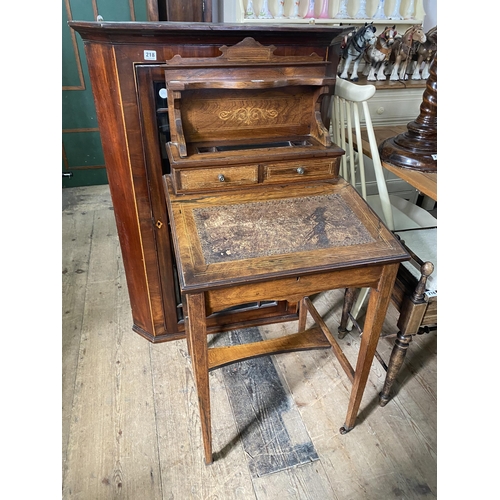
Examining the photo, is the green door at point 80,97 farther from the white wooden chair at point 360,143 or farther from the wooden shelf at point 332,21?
the white wooden chair at point 360,143

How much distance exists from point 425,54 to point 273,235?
205 centimetres

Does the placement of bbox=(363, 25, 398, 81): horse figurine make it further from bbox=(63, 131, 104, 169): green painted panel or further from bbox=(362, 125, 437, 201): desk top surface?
bbox=(63, 131, 104, 169): green painted panel

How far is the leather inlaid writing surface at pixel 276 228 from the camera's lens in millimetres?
996

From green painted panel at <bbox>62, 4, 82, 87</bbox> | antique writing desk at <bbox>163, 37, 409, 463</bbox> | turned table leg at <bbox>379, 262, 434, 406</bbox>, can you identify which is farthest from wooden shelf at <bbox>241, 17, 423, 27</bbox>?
turned table leg at <bbox>379, 262, 434, 406</bbox>

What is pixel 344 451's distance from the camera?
55.3 inches

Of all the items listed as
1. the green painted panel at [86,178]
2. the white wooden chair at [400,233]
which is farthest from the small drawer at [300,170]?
the green painted panel at [86,178]

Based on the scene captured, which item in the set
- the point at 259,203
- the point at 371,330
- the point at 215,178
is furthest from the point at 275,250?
the point at 371,330

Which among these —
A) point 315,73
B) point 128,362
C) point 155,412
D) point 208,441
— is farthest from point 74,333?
point 315,73

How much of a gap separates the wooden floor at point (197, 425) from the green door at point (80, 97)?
1.55 m

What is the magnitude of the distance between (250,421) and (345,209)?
35.6 inches

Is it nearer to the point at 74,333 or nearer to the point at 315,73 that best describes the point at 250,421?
the point at 74,333

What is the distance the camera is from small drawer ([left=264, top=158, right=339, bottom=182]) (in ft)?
4.03

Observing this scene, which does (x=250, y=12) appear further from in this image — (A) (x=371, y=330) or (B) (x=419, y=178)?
(A) (x=371, y=330)

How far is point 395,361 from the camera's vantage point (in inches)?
56.8
